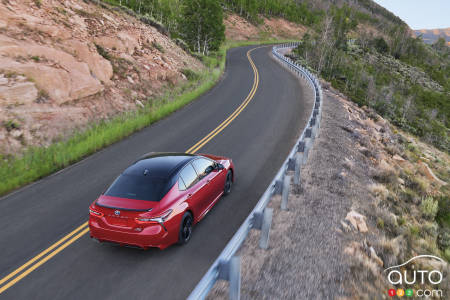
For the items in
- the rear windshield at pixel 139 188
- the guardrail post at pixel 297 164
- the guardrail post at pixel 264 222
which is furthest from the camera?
the guardrail post at pixel 297 164

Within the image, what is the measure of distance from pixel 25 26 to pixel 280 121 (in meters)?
12.5

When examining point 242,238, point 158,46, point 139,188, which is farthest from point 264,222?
point 158,46

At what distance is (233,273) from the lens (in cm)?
401

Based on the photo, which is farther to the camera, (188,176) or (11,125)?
(11,125)

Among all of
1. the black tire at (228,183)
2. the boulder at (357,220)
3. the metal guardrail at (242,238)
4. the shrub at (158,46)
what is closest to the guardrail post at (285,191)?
the metal guardrail at (242,238)

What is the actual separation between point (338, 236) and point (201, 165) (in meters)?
3.27

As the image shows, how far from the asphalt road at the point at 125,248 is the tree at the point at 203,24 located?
78.2 feet

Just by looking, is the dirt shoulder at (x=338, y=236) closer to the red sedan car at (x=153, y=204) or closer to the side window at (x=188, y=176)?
the red sedan car at (x=153, y=204)

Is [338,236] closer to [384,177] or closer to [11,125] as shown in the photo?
[384,177]

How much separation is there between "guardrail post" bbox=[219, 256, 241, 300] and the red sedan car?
1.72m

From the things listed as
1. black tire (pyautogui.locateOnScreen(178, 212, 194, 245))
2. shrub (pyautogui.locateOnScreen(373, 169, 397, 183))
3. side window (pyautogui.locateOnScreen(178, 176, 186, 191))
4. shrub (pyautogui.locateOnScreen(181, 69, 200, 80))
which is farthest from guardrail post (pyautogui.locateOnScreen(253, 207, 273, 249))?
shrub (pyautogui.locateOnScreen(181, 69, 200, 80))

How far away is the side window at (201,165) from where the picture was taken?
6.88m

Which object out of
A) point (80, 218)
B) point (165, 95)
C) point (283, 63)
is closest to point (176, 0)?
point (283, 63)

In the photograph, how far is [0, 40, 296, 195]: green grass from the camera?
29.8 ft
